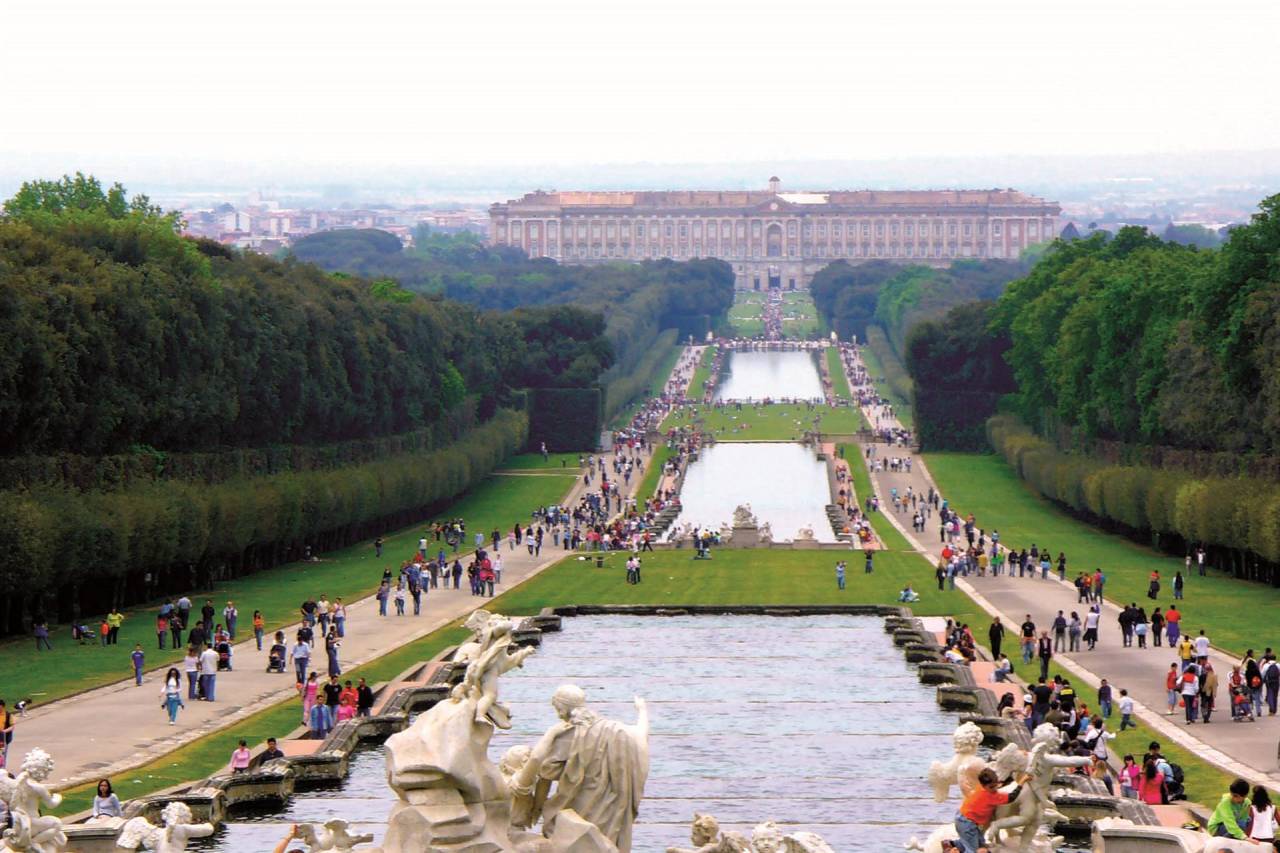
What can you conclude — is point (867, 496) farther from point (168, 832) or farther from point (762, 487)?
point (168, 832)

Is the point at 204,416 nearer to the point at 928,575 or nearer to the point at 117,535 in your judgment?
the point at 117,535

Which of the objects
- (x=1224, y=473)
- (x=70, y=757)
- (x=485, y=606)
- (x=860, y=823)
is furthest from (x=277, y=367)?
(x=860, y=823)

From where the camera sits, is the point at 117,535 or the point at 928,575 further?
the point at 928,575

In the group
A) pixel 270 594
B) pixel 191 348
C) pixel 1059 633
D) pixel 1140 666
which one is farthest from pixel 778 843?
pixel 191 348

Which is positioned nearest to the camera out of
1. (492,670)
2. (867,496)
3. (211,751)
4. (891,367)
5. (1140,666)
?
(492,670)

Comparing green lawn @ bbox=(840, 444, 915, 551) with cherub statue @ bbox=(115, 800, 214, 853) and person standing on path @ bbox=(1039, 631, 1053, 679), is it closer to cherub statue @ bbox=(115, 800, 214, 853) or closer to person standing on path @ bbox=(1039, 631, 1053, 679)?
person standing on path @ bbox=(1039, 631, 1053, 679)
